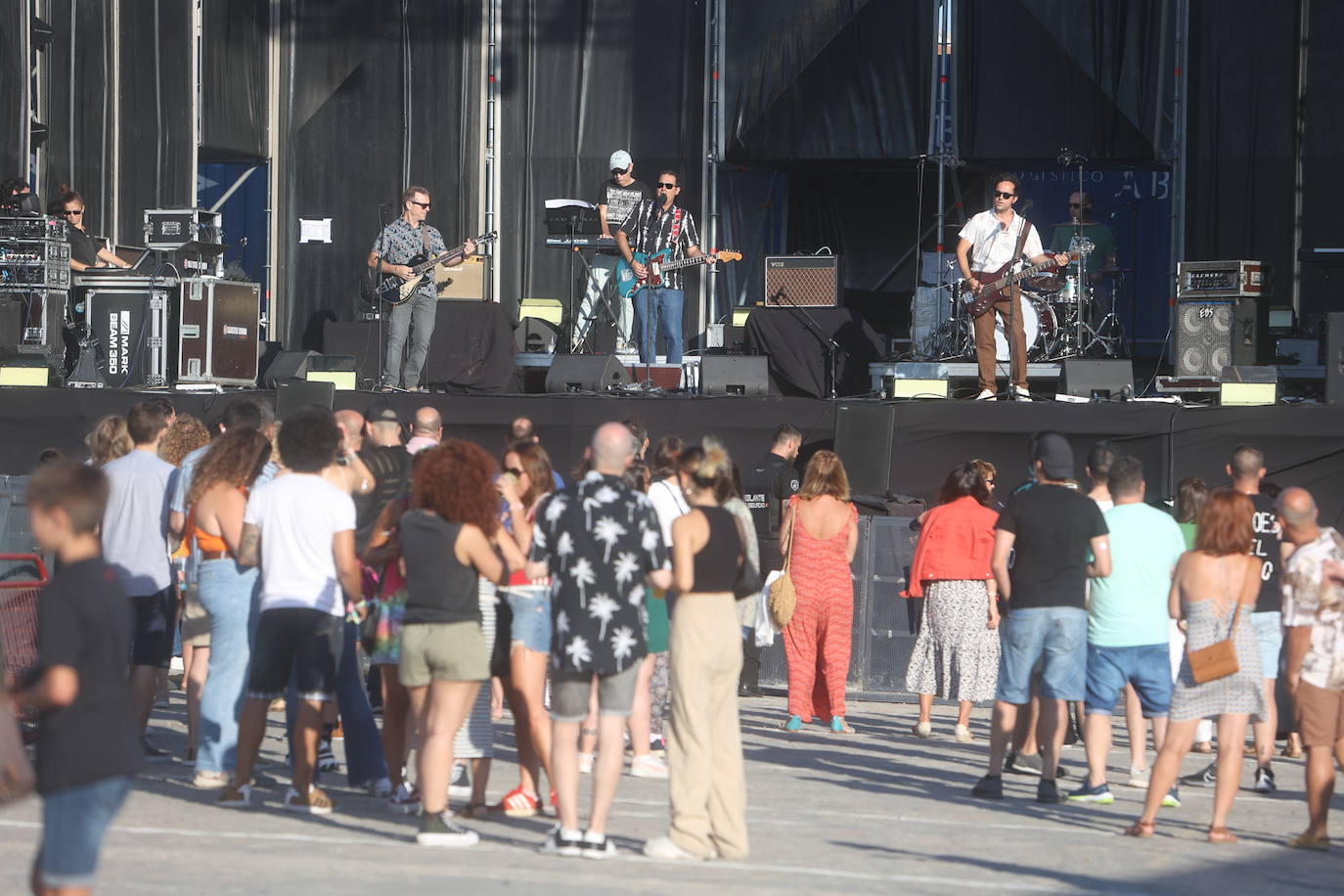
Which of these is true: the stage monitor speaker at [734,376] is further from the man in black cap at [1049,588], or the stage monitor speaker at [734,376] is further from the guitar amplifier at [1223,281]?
the man in black cap at [1049,588]

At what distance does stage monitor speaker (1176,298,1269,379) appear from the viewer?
14039mm

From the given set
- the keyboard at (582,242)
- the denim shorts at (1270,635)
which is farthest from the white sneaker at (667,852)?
the keyboard at (582,242)

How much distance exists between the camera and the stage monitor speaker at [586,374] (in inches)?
Answer: 566

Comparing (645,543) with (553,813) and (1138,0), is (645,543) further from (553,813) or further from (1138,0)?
(1138,0)

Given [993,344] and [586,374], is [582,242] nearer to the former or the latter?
[586,374]

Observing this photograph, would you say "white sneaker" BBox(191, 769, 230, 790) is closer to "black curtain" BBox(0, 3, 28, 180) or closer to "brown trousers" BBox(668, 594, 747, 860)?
"brown trousers" BBox(668, 594, 747, 860)

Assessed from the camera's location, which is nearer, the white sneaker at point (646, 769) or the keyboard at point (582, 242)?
the white sneaker at point (646, 769)

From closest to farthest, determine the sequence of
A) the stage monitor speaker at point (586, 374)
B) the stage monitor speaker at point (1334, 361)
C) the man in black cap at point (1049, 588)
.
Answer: the man in black cap at point (1049, 588) < the stage monitor speaker at point (1334, 361) < the stage monitor speaker at point (586, 374)

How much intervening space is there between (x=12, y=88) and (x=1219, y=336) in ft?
33.3

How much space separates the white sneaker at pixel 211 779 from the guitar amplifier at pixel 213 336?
737 cm

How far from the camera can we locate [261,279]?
18.9 meters

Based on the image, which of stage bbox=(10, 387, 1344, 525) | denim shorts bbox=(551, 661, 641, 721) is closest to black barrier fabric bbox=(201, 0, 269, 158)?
stage bbox=(10, 387, 1344, 525)

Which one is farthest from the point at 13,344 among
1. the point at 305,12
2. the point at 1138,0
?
the point at 1138,0

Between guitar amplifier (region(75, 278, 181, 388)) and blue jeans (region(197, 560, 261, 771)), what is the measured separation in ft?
24.5
